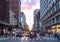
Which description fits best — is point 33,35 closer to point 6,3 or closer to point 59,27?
point 59,27

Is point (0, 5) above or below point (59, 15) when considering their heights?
above

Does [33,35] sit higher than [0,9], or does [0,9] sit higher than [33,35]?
[0,9]

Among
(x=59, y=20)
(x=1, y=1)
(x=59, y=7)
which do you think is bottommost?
(x=59, y=20)

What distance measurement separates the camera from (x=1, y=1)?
372 ft

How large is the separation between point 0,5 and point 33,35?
6111cm

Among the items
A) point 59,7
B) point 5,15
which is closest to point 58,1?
point 59,7

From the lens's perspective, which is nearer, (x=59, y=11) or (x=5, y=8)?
(x=59, y=11)

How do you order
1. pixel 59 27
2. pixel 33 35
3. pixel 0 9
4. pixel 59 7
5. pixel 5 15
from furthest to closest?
1. pixel 5 15
2. pixel 0 9
3. pixel 59 27
4. pixel 59 7
5. pixel 33 35

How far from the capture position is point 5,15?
12162 cm

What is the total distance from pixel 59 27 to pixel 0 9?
125 ft

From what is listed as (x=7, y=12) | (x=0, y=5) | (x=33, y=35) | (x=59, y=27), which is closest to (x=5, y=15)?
(x=7, y=12)

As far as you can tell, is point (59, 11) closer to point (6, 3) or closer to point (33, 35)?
point (33, 35)

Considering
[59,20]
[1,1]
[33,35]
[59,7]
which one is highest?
[1,1]

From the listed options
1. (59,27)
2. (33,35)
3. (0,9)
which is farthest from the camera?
(0,9)
